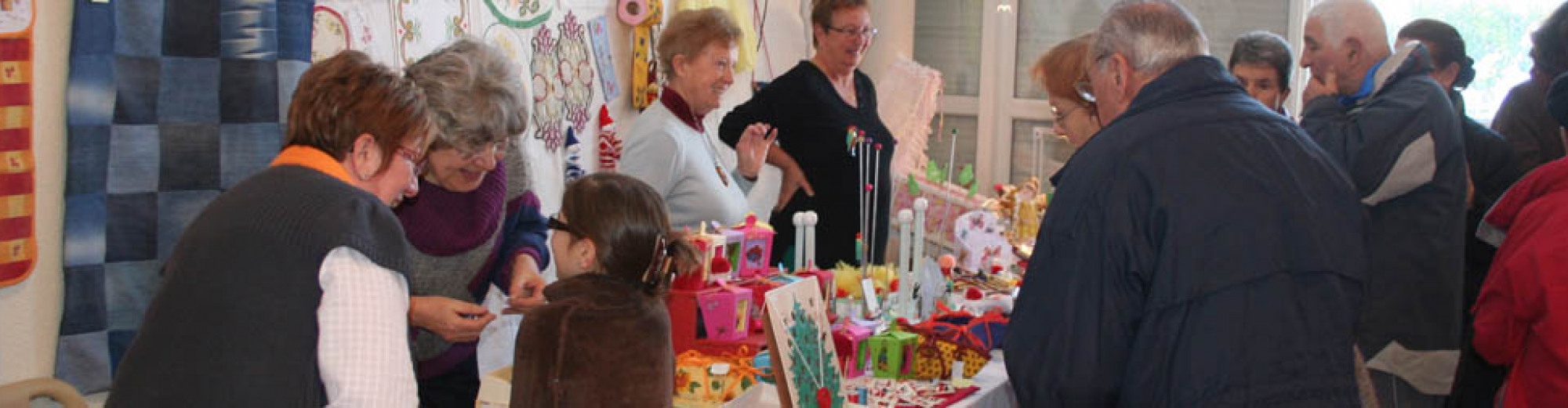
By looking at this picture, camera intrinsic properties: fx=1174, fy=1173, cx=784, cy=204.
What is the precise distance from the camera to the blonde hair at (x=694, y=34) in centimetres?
285

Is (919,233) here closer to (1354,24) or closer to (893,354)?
(893,354)

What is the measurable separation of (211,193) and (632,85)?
79.8 inches

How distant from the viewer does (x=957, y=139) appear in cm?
614

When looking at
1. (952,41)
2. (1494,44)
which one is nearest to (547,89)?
(952,41)

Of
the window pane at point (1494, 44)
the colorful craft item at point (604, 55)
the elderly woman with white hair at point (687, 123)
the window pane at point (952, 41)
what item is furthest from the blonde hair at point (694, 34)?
the window pane at point (1494, 44)

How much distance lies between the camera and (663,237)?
72.0 inches

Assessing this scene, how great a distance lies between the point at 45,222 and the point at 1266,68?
2734 millimetres

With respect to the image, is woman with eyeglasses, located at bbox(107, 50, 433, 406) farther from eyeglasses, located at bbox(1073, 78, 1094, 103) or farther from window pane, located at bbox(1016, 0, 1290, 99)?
window pane, located at bbox(1016, 0, 1290, 99)

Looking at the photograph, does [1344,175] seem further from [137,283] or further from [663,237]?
[137,283]

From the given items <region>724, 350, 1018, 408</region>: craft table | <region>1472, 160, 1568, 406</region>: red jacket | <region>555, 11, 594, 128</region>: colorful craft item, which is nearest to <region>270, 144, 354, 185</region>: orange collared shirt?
<region>724, 350, 1018, 408</region>: craft table

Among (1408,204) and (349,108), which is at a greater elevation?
(349,108)

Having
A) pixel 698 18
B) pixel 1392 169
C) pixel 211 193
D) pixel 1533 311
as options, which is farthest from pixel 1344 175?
pixel 211 193

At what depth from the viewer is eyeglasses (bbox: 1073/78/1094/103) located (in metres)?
2.14

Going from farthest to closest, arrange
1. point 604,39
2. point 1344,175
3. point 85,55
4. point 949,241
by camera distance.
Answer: point 949,241 → point 604,39 → point 85,55 → point 1344,175
